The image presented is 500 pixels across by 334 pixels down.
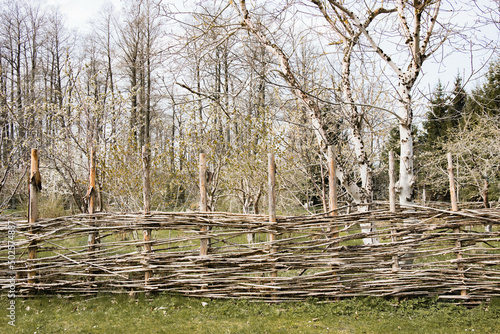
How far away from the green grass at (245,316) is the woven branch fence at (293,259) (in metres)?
0.14

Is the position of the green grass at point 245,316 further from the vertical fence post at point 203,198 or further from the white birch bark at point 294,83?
the white birch bark at point 294,83

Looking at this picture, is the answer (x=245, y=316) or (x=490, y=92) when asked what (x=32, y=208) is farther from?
(x=490, y=92)

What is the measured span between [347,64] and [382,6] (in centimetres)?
81

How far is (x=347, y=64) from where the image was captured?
14.0ft

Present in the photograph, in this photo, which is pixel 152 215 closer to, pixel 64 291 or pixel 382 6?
pixel 64 291

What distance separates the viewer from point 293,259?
11.6 feet

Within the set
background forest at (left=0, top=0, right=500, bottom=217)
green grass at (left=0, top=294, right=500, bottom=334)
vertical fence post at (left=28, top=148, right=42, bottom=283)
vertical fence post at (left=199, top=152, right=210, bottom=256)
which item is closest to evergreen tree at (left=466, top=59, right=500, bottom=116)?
background forest at (left=0, top=0, right=500, bottom=217)

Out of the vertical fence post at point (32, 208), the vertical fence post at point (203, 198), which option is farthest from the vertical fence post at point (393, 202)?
the vertical fence post at point (32, 208)

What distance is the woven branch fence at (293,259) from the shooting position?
3.41 meters

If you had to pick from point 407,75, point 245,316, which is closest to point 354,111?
point 407,75

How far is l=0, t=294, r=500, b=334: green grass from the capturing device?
2979mm

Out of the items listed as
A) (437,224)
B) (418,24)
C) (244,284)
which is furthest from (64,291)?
(418,24)

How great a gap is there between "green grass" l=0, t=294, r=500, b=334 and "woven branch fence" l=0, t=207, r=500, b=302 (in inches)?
5.3

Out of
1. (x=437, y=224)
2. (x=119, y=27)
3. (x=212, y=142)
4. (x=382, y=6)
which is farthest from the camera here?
(x=119, y=27)
